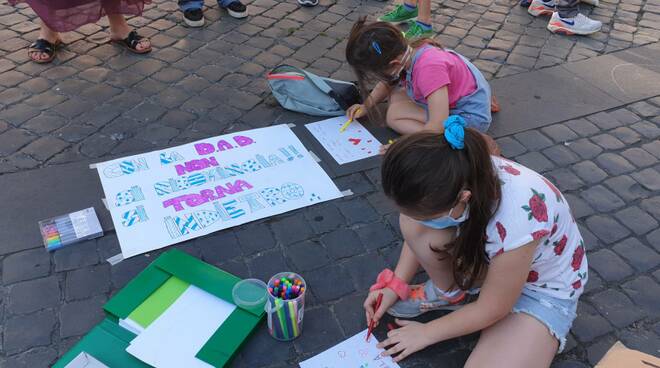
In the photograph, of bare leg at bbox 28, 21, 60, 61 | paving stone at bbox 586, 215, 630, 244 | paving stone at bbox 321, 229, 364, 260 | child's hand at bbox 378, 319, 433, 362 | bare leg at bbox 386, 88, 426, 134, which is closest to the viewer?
child's hand at bbox 378, 319, 433, 362

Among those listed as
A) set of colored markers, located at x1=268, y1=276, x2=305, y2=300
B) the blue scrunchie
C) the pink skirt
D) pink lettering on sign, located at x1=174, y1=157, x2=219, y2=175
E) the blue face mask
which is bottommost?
pink lettering on sign, located at x1=174, y1=157, x2=219, y2=175

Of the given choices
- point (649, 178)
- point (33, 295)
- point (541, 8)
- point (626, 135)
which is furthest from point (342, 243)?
point (541, 8)

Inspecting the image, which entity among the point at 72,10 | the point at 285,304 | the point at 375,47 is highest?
the point at 375,47

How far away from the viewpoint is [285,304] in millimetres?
1602

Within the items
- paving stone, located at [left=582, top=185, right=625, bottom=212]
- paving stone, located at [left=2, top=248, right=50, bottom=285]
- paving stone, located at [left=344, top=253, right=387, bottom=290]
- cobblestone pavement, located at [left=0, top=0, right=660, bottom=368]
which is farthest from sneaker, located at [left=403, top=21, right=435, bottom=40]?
paving stone, located at [left=2, top=248, right=50, bottom=285]

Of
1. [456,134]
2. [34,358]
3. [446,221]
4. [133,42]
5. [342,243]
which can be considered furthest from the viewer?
[133,42]

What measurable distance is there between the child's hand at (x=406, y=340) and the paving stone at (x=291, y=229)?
0.60m

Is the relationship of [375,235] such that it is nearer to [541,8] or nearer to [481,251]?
[481,251]

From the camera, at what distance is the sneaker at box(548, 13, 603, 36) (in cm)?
370

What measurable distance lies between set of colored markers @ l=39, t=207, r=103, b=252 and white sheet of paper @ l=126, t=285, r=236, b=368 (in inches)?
21.0

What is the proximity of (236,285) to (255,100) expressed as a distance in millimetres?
1404

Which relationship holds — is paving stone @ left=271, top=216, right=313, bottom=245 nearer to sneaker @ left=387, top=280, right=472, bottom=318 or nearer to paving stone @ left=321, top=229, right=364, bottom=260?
paving stone @ left=321, top=229, right=364, bottom=260

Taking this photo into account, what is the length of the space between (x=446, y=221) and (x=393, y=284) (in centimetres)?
43

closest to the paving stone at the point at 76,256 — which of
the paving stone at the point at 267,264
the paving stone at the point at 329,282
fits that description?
the paving stone at the point at 267,264
